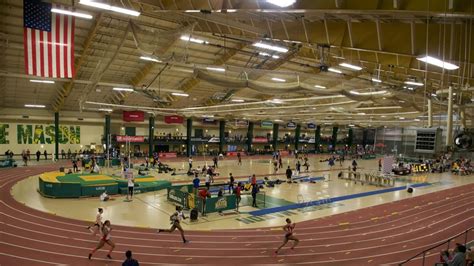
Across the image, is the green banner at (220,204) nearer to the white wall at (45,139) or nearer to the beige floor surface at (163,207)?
the beige floor surface at (163,207)

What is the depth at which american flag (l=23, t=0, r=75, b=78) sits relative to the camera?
1217 cm

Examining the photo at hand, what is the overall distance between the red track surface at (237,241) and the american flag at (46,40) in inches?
265

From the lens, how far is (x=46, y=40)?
12.9m

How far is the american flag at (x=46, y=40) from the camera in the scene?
12.2m

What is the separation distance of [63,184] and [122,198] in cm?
357

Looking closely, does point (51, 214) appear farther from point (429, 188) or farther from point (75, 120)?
point (75, 120)

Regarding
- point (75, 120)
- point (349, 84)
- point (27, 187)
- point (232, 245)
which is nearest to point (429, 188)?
point (349, 84)

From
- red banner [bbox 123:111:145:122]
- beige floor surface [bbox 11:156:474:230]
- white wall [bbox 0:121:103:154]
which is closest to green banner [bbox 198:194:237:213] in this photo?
beige floor surface [bbox 11:156:474:230]

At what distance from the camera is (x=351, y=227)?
14859 millimetres

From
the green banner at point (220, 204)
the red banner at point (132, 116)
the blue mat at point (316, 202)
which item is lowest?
the blue mat at point (316, 202)

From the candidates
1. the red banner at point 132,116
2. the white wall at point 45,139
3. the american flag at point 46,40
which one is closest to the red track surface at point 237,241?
the american flag at point 46,40

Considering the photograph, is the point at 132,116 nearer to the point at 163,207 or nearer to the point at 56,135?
the point at 56,135

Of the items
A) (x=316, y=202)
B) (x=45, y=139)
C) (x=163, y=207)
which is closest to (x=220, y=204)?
(x=163, y=207)

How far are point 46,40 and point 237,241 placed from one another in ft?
36.6
